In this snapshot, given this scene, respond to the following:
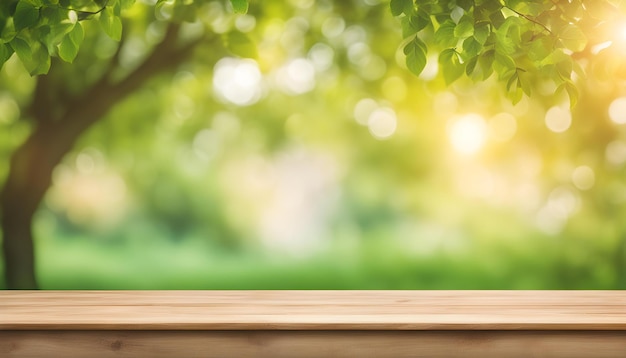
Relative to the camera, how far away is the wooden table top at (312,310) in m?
2.24

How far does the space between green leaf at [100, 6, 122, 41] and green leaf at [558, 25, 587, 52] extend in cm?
148

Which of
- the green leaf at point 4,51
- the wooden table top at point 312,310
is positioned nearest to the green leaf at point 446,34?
the wooden table top at point 312,310

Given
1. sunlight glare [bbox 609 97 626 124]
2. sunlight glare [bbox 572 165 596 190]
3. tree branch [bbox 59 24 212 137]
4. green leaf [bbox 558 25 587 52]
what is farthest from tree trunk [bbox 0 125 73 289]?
sunlight glare [bbox 572 165 596 190]

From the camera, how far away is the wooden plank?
2.24 meters

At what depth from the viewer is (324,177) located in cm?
→ 914

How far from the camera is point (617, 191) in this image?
8.10 m

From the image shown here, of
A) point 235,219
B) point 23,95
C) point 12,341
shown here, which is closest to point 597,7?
point 12,341

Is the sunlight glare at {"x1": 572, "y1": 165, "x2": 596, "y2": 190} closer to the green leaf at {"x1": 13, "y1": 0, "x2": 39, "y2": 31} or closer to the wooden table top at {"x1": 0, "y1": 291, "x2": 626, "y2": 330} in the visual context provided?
the wooden table top at {"x1": 0, "y1": 291, "x2": 626, "y2": 330}

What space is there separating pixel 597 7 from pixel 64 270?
766 centimetres

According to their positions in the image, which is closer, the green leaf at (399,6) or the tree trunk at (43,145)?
the green leaf at (399,6)

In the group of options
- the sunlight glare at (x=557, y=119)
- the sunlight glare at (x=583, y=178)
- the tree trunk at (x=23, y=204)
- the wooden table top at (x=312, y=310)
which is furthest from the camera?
the sunlight glare at (x=583, y=178)

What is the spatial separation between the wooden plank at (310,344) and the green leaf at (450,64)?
2.94ft

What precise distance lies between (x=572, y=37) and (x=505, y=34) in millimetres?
238

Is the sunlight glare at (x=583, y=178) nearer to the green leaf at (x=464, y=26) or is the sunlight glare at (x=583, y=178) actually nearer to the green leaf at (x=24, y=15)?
the green leaf at (x=464, y=26)
